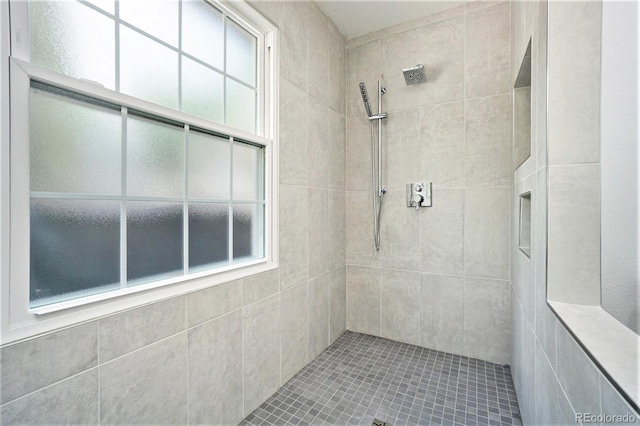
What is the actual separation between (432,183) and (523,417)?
4.89 ft

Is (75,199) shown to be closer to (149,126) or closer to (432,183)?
(149,126)

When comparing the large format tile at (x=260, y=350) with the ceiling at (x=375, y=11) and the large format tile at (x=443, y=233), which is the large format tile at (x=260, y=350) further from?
the ceiling at (x=375, y=11)

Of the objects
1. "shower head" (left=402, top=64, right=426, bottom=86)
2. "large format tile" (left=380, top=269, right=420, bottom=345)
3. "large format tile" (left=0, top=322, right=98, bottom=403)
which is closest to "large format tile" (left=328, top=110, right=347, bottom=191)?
"shower head" (left=402, top=64, right=426, bottom=86)

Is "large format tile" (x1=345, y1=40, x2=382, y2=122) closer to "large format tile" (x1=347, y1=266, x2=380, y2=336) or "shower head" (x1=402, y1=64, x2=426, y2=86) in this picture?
"shower head" (x1=402, y1=64, x2=426, y2=86)

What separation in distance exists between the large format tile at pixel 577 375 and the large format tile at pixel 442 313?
51.2 inches

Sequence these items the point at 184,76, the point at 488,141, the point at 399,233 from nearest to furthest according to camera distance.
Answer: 1. the point at 184,76
2. the point at 488,141
3. the point at 399,233

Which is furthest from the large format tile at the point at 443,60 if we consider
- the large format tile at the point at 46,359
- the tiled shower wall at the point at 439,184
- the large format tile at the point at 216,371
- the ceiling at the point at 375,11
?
the large format tile at the point at 46,359

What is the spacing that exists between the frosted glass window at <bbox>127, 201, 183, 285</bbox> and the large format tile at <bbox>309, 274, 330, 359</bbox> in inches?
→ 41.2

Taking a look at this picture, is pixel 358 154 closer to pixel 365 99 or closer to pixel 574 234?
pixel 365 99

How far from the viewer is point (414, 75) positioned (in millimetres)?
2143

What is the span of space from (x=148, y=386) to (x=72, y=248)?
571 millimetres

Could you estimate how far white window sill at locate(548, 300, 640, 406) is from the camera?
0.55 meters

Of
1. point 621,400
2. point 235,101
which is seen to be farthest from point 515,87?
point 621,400

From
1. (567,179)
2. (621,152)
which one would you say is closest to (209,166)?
(567,179)
